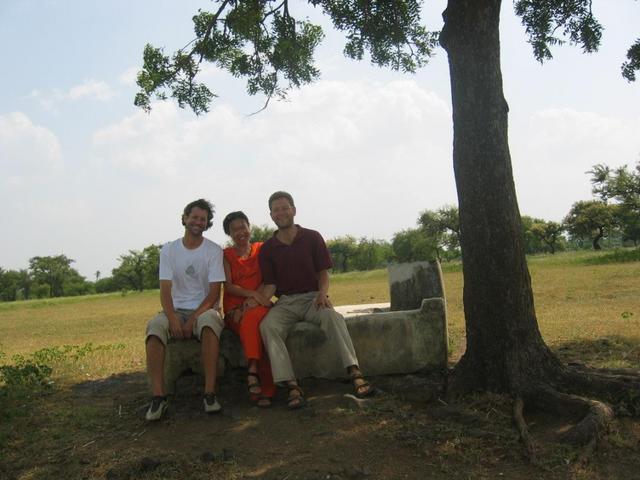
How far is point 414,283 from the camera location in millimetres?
6906

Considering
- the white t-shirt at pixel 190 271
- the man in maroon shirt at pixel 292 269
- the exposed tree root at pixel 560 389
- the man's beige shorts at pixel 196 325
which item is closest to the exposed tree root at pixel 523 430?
the exposed tree root at pixel 560 389

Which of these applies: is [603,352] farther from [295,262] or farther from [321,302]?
[295,262]

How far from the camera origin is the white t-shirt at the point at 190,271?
220 inches

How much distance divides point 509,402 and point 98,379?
4.95m

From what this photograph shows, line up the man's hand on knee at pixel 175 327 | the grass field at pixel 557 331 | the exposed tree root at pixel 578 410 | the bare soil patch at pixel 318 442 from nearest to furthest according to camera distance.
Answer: the bare soil patch at pixel 318 442 → the exposed tree root at pixel 578 410 → the man's hand on knee at pixel 175 327 → the grass field at pixel 557 331

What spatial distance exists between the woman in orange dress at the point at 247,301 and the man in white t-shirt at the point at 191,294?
19cm

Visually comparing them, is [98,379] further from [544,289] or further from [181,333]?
[544,289]

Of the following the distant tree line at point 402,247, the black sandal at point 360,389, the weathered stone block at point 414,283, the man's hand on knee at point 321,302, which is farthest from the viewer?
the distant tree line at point 402,247

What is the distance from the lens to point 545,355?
488 cm

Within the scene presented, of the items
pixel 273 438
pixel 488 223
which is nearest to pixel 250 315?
pixel 273 438

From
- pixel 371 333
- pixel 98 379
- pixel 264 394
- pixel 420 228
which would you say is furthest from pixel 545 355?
pixel 420 228

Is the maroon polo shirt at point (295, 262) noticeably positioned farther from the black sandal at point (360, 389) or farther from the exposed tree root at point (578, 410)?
the exposed tree root at point (578, 410)

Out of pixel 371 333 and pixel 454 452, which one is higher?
pixel 371 333

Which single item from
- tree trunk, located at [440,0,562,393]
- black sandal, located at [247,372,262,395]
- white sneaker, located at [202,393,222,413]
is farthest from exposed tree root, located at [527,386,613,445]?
white sneaker, located at [202,393,222,413]
